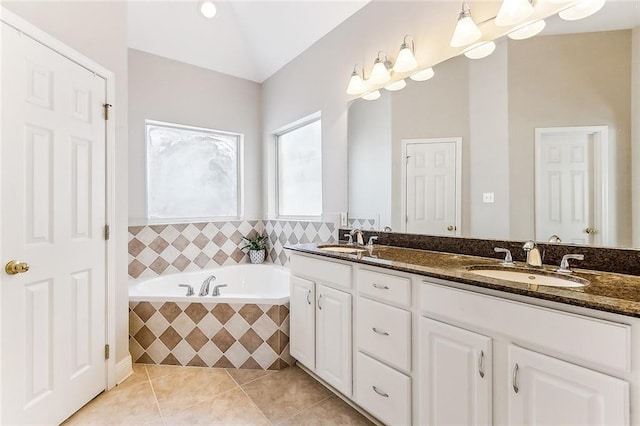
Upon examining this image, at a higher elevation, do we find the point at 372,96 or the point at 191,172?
the point at 372,96

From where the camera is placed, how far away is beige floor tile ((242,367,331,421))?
1789 millimetres

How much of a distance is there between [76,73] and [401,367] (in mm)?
2332

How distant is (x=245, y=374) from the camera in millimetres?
2182

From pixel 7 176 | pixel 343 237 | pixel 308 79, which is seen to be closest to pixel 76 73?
pixel 7 176

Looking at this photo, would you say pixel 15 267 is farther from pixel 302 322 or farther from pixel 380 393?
pixel 380 393

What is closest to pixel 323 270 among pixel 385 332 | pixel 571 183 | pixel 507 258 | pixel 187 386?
pixel 385 332

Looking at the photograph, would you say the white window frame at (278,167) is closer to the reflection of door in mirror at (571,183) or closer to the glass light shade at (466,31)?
the glass light shade at (466,31)

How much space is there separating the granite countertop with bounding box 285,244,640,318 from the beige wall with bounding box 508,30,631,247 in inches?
9.0

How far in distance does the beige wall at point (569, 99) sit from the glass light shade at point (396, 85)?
665mm

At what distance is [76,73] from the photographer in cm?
175

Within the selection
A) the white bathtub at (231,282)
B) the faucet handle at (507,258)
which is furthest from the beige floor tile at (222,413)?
the faucet handle at (507,258)

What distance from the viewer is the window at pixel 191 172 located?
3.02 m

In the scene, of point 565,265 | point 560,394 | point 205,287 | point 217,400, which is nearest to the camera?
point 560,394

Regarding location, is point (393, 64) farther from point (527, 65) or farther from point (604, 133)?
point (604, 133)
